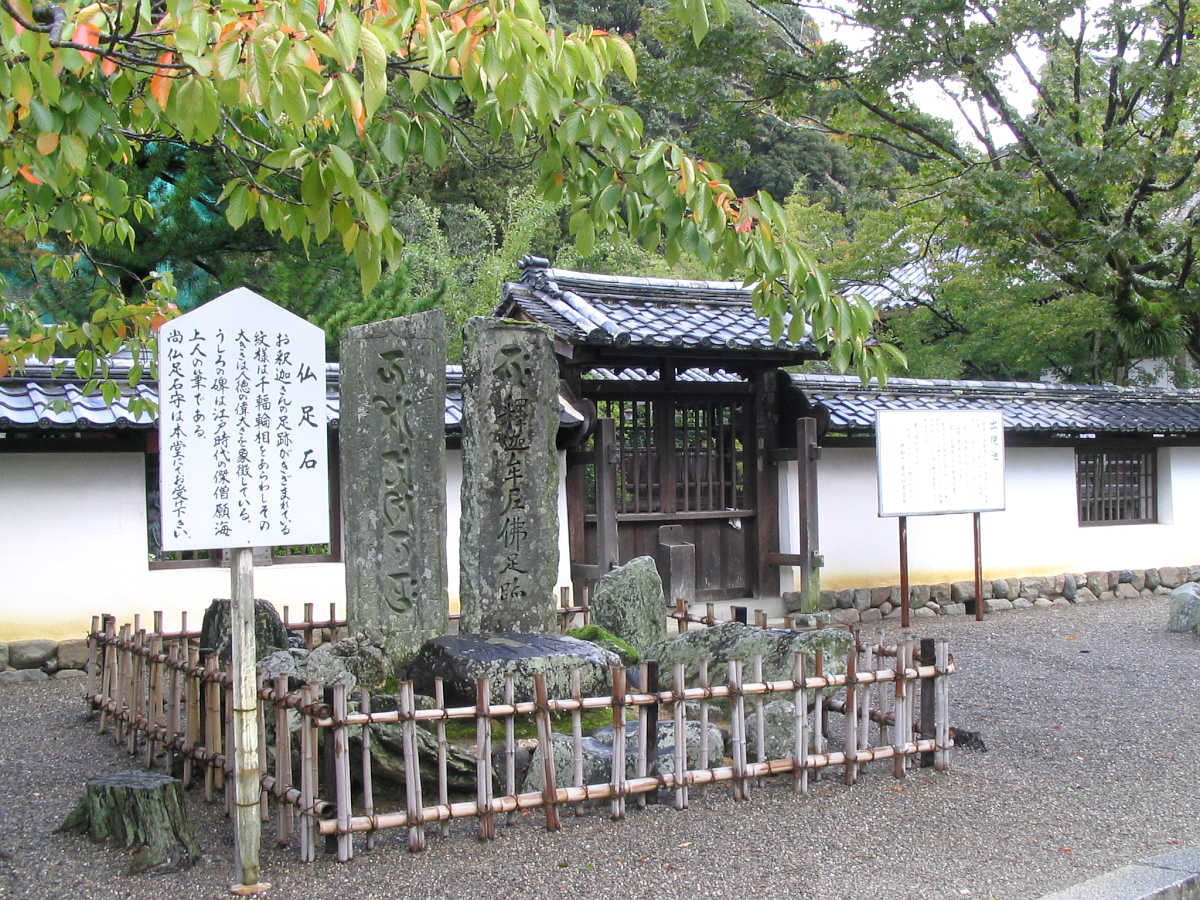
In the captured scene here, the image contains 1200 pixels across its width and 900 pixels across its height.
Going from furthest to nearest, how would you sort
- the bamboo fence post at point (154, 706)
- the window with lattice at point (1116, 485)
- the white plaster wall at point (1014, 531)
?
the window with lattice at point (1116, 485)
the white plaster wall at point (1014, 531)
the bamboo fence post at point (154, 706)

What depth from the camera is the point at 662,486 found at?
11.6 m

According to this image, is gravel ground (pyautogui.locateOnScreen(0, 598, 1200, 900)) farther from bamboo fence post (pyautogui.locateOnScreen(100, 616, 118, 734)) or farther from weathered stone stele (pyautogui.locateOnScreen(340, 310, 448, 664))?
weathered stone stele (pyautogui.locateOnScreen(340, 310, 448, 664))

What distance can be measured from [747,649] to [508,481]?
90.7 inches

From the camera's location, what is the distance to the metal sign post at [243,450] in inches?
164

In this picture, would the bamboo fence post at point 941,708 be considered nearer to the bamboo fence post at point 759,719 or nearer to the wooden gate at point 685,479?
the bamboo fence post at point 759,719

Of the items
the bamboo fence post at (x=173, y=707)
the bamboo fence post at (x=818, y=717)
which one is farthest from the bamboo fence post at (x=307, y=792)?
the bamboo fence post at (x=818, y=717)

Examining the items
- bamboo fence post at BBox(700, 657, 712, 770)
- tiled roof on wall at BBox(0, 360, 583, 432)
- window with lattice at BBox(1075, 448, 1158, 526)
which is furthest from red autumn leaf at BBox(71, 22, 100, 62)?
window with lattice at BBox(1075, 448, 1158, 526)

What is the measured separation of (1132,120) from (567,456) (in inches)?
308

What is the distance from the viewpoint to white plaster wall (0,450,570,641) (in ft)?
29.7

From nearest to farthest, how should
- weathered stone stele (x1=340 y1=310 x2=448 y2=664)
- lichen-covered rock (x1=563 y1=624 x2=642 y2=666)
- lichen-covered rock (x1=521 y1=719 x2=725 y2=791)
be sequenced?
lichen-covered rock (x1=521 y1=719 x2=725 y2=791) → lichen-covered rock (x1=563 y1=624 x2=642 y2=666) → weathered stone stele (x1=340 y1=310 x2=448 y2=664)

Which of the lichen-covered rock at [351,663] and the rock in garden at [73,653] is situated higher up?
the lichen-covered rock at [351,663]

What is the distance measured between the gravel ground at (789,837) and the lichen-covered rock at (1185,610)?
4.55m

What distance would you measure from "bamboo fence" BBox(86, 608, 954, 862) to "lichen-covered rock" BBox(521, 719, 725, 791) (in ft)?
0.18

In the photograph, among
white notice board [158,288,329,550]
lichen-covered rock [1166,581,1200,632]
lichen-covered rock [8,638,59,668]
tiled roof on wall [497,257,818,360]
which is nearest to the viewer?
white notice board [158,288,329,550]
